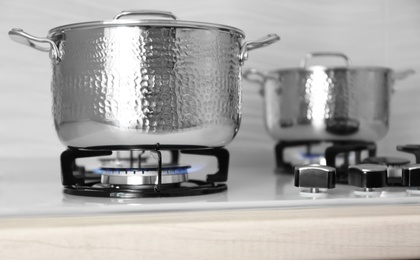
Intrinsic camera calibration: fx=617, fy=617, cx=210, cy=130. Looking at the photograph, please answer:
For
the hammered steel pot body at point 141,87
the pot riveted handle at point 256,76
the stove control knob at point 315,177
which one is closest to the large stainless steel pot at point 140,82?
the hammered steel pot body at point 141,87

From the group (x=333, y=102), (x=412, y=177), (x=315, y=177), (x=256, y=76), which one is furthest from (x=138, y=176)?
(x=256, y=76)

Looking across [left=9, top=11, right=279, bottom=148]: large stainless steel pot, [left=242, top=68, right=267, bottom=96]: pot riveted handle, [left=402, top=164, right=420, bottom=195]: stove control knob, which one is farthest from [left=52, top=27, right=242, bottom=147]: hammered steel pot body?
[left=242, top=68, right=267, bottom=96]: pot riveted handle

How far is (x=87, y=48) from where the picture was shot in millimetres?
880

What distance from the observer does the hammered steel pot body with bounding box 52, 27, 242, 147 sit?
855 millimetres

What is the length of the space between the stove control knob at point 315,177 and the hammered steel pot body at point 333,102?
15.3 inches

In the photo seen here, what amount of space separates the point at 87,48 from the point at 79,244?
329mm

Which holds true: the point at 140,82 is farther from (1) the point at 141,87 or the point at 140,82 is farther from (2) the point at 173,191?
(2) the point at 173,191

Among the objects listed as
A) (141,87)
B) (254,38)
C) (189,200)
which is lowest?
(189,200)

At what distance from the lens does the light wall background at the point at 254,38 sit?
1.29 m

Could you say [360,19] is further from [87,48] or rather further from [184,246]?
[184,246]

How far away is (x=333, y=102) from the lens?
1.22m

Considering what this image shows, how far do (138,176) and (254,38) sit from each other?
66cm

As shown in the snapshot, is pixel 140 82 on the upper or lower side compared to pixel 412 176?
upper

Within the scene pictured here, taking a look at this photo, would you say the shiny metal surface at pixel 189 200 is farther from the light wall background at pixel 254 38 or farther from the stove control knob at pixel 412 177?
the light wall background at pixel 254 38
